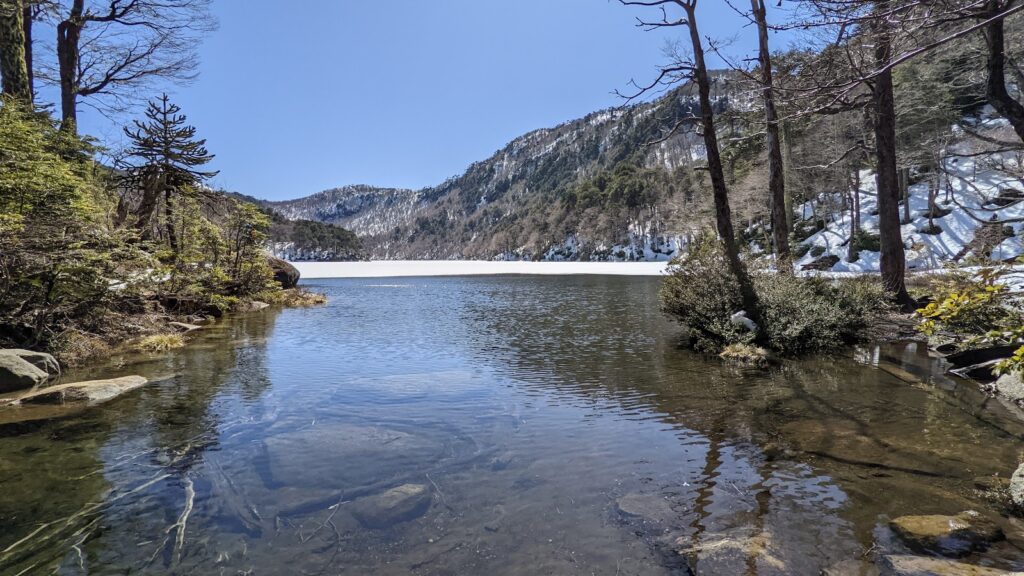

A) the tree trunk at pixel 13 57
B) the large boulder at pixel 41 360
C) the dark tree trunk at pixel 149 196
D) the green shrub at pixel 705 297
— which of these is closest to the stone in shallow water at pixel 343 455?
the large boulder at pixel 41 360

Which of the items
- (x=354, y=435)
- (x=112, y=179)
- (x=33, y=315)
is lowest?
(x=354, y=435)

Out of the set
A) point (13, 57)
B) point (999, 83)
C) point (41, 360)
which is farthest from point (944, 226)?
point (13, 57)

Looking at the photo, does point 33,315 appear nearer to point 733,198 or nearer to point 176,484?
point 176,484

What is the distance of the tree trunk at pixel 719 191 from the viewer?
42.6ft

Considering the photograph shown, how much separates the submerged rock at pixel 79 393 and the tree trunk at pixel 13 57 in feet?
48.8

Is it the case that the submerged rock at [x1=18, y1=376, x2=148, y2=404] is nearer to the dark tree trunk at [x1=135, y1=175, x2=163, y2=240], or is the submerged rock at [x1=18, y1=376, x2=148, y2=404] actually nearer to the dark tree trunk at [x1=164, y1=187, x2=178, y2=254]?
the dark tree trunk at [x1=164, y1=187, x2=178, y2=254]

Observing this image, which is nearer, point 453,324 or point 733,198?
point 453,324

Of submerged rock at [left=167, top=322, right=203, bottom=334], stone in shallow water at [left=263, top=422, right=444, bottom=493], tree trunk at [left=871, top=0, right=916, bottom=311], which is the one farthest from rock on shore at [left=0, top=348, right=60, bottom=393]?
tree trunk at [left=871, top=0, right=916, bottom=311]

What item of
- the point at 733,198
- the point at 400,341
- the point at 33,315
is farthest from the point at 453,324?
the point at 733,198

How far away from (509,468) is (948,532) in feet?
13.9

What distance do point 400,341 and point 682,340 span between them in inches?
357

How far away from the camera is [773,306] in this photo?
12.7m

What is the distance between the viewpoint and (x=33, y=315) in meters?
11.4

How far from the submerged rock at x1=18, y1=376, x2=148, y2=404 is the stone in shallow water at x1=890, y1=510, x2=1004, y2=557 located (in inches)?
461
